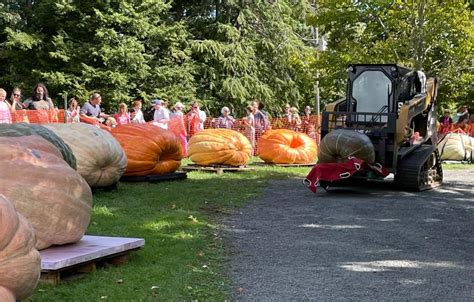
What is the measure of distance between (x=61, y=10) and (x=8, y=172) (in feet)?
83.2

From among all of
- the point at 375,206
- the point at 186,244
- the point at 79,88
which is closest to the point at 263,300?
the point at 186,244

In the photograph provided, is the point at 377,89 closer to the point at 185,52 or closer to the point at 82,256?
the point at 82,256

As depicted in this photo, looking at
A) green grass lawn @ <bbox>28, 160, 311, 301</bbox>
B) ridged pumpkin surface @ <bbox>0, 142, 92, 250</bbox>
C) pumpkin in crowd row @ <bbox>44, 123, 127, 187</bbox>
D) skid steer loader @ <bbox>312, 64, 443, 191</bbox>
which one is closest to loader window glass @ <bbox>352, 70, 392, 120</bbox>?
skid steer loader @ <bbox>312, 64, 443, 191</bbox>

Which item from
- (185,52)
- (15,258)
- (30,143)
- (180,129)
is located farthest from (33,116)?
(185,52)

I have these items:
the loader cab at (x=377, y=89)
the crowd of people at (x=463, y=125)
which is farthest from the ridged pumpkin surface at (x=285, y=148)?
the crowd of people at (x=463, y=125)

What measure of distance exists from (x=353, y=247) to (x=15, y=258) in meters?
3.98

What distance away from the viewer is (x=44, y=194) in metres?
5.10

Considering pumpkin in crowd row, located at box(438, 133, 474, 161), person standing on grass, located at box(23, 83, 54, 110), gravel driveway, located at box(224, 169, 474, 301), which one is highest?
person standing on grass, located at box(23, 83, 54, 110)

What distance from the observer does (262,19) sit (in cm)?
3231

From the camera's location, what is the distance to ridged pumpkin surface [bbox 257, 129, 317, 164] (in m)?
15.7

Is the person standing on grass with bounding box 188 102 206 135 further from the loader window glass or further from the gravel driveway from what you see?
the gravel driveway

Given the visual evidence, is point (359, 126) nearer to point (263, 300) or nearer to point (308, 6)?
point (263, 300)

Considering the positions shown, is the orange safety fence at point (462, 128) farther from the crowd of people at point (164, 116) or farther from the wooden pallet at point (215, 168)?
the wooden pallet at point (215, 168)

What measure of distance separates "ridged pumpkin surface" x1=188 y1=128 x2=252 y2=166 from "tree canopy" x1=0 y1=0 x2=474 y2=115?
9.60 m
